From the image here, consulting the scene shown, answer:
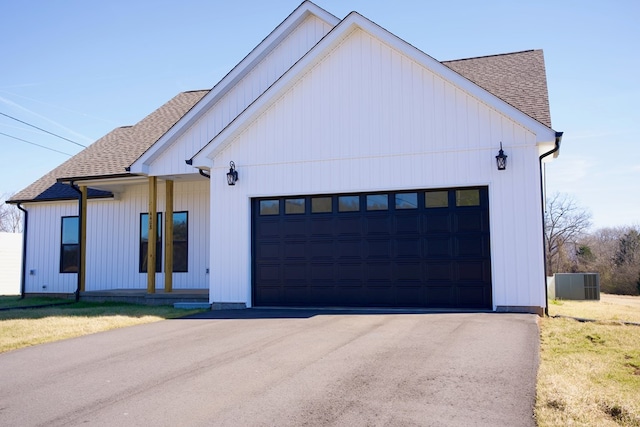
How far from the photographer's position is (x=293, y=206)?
12500mm

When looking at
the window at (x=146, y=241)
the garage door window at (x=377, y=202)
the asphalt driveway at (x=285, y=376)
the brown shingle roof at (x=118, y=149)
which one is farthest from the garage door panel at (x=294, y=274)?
the brown shingle roof at (x=118, y=149)

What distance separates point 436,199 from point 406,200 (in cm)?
62

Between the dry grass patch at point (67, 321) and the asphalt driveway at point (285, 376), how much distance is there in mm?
537

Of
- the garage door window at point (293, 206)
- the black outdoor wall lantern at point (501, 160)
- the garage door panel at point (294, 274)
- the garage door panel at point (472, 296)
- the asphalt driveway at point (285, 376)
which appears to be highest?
the black outdoor wall lantern at point (501, 160)

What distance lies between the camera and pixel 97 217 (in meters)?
17.6

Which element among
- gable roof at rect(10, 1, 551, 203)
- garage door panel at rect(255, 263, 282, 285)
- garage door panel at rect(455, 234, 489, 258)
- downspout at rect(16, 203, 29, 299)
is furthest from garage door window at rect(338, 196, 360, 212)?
downspout at rect(16, 203, 29, 299)

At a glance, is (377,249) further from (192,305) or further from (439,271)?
(192,305)

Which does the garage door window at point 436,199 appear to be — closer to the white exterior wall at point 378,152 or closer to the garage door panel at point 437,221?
the garage door panel at point 437,221

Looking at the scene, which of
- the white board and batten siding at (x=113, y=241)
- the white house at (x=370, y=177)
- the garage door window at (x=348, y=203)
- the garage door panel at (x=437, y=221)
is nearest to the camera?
the white house at (x=370, y=177)

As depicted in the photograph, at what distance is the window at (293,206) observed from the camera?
40.8ft

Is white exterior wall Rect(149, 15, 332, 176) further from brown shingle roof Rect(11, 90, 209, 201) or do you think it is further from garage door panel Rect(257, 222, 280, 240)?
garage door panel Rect(257, 222, 280, 240)

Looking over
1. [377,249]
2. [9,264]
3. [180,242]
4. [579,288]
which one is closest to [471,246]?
[377,249]

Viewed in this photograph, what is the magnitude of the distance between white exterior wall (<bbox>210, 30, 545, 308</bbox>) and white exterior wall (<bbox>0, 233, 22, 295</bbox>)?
18.5 meters

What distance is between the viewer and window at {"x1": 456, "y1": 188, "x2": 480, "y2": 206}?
1115 cm
